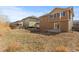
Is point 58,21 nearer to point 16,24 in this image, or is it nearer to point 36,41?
point 36,41

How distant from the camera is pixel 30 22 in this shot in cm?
198

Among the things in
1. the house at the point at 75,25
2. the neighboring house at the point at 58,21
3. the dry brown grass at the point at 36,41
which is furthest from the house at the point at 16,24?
the house at the point at 75,25

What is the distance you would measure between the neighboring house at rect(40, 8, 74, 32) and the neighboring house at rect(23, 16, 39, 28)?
2.3 inches

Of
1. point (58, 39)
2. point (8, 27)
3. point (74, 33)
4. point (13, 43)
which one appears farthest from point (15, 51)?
point (74, 33)

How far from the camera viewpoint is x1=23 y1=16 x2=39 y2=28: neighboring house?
1.95 m

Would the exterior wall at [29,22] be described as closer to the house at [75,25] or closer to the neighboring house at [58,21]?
the neighboring house at [58,21]

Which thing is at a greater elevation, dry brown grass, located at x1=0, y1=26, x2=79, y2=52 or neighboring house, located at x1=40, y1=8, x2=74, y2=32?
neighboring house, located at x1=40, y1=8, x2=74, y2=32

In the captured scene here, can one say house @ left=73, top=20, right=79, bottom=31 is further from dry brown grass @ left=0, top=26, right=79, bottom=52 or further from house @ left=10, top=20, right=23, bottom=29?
house @ left=10, top=20, right=23, bottom=29

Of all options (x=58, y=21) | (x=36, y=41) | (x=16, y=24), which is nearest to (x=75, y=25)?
(x=58, y=21)

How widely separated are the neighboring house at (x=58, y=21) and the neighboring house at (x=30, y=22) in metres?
0.06

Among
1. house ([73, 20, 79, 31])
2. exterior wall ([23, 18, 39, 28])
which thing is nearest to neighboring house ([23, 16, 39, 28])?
exterior wall ([23, 18, 39, 28])

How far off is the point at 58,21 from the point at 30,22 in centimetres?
27
